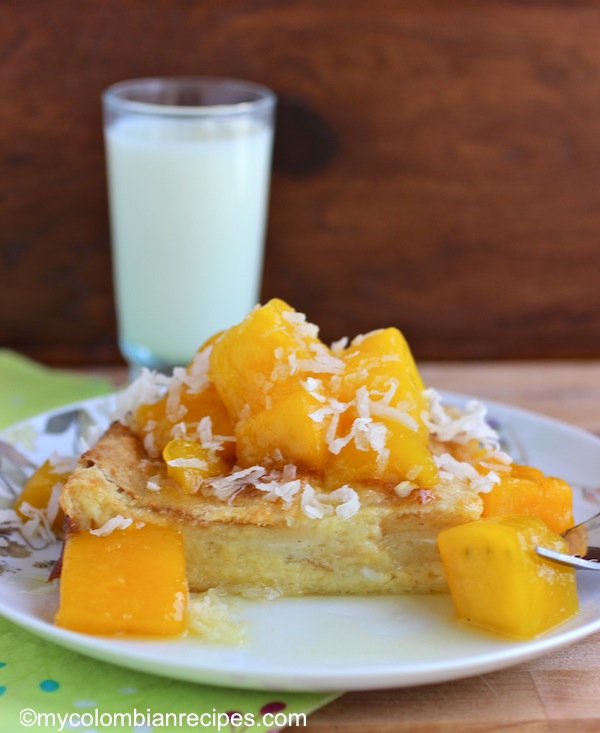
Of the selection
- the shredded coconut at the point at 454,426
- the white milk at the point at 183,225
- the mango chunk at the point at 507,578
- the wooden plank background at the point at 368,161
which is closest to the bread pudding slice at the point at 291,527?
the mango chunk at the point at 507,578

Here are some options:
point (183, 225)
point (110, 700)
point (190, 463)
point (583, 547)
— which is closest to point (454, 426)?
point (583, 547)

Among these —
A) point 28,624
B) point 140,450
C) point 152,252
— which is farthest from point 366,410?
point 152,252

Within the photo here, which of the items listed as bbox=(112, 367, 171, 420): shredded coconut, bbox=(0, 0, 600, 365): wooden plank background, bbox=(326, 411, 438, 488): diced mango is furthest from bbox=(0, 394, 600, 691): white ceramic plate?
bbox=(0, 0, 600, 365): wooden plank background

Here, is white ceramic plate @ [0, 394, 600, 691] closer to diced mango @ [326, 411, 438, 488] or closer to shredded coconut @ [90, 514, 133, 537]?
Answer: shredded coconut @ [90, 514, 133, 537]

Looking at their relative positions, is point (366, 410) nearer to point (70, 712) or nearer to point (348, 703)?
point (348, 703)

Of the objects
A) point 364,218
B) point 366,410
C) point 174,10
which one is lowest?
point 364,218

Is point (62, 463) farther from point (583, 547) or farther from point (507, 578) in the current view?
point (583, 547)

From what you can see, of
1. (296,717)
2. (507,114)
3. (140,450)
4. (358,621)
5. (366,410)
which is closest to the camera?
(296,717)
